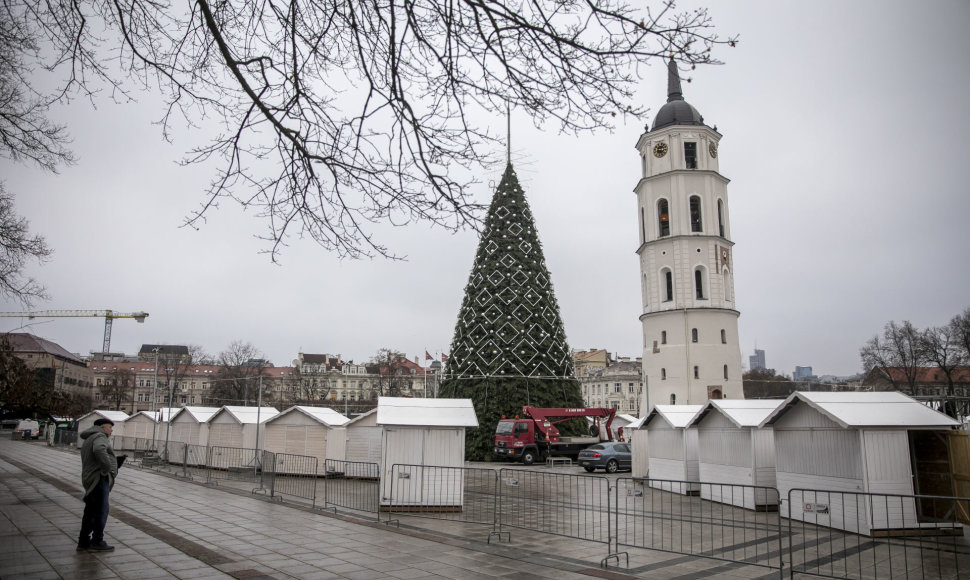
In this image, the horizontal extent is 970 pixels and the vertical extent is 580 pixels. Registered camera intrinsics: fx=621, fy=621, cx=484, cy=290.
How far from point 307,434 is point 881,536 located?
2000cm

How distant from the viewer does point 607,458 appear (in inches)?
1052

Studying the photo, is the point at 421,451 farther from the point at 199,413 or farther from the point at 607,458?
the point at 199,413

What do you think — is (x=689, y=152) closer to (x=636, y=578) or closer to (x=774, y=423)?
(x=774, y=423)

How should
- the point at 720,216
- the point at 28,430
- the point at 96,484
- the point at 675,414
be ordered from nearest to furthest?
1. the point at 96,484
2. the point at 675,414
3. the point at 720,216
4. the point at 28,430

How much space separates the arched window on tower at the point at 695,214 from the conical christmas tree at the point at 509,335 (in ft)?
47.7

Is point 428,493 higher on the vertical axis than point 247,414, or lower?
lower

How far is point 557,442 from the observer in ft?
103

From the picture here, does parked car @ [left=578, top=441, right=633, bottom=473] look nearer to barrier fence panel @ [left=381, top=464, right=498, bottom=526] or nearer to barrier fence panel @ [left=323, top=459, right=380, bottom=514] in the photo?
barrier fence panel @ [left=323, top=459, right=380, bottom=514]

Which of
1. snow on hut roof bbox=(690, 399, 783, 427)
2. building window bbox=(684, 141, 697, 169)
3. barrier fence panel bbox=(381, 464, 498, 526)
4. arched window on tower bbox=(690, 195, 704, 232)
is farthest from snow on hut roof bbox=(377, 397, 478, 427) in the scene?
building window bbox=(684, 141, 697, 169)

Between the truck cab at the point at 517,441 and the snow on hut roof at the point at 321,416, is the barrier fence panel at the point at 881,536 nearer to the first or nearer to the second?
the snow on hut roof at the point at 321,416

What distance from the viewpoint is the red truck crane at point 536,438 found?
30.5m

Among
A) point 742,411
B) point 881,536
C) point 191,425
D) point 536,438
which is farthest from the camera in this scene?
point 536,438

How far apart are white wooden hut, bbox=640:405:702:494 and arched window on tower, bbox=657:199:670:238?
27310 millimetres

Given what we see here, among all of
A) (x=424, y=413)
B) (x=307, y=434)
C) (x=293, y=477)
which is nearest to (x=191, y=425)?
(x=307, y=434)
